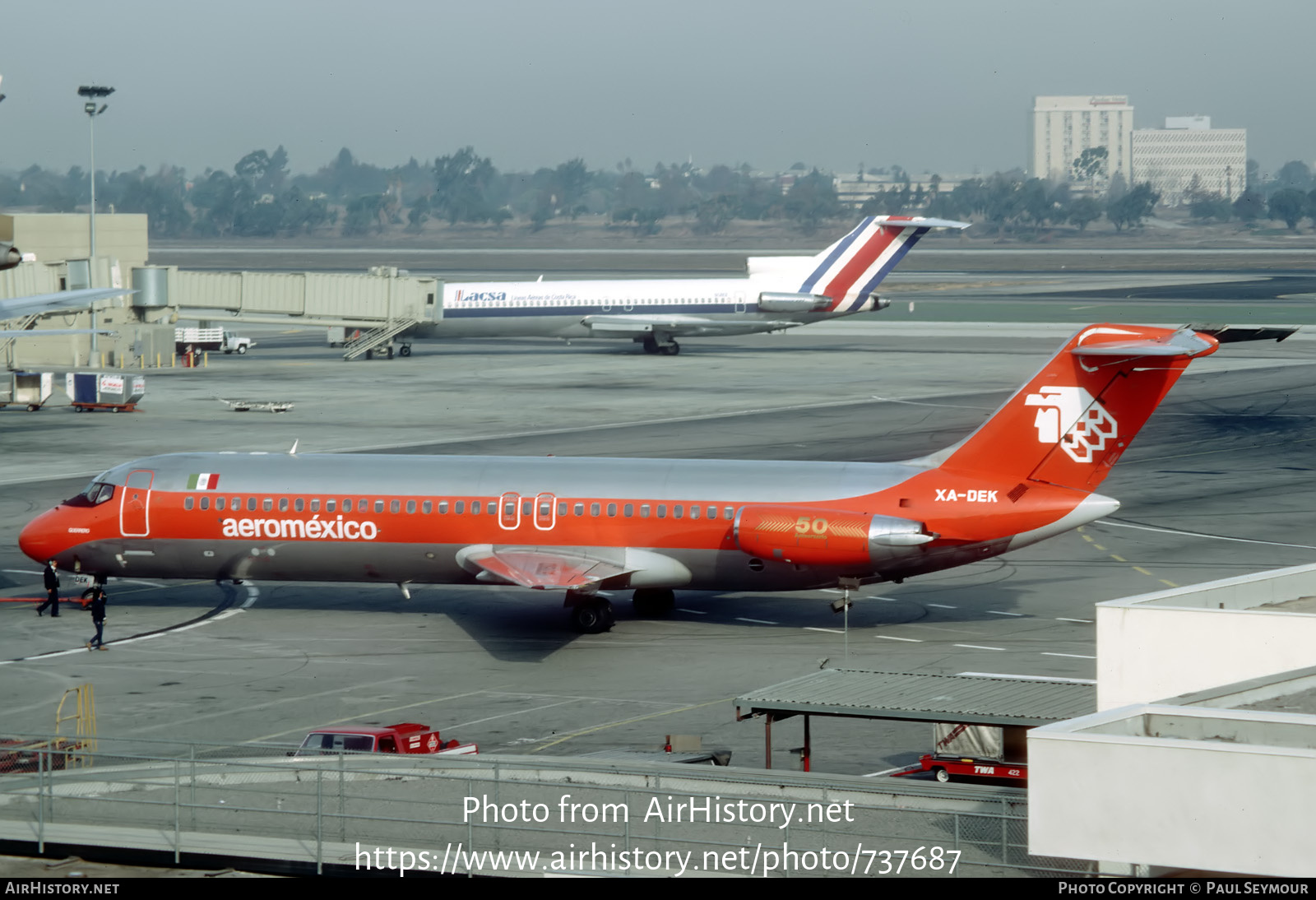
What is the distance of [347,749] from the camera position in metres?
26.4

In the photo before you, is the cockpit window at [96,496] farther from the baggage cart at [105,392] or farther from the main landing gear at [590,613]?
the baggage cart at [105,392]

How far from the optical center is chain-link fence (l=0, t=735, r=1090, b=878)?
18453mm

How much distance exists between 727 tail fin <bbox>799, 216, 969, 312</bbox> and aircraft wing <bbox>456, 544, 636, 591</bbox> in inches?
2690

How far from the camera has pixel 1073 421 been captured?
1446 inches

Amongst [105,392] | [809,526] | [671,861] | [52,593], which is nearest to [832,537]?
[809,526]

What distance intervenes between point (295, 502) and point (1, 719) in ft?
32.8

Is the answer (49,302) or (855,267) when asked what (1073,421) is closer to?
(49,302)

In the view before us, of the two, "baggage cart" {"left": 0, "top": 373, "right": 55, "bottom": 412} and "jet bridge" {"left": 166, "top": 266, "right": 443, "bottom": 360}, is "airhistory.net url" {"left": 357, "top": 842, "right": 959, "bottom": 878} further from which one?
"jet bridge" {"left": 166, "top": 266, "right": 443, "bottom": 360}

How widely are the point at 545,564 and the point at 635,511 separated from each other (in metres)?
2.43

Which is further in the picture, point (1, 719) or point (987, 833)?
Answer: point (1, 719)

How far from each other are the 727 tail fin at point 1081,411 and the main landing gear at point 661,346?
72125 mm

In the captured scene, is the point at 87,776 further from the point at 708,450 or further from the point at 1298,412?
the point at 1298,412

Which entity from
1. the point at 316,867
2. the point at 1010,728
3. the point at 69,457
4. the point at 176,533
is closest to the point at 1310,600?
the point at 1010,728

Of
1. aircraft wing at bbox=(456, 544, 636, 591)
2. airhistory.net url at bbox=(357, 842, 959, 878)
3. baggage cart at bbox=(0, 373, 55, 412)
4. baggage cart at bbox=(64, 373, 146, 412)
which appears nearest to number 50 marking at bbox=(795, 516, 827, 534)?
aircraft wing at bbox=(456, 544, 636, 591)
